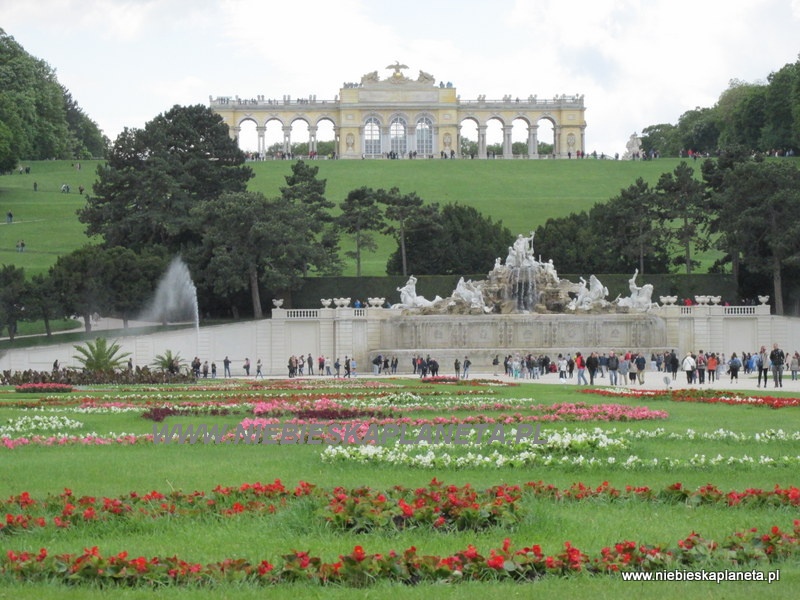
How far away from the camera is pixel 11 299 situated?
4756 cm

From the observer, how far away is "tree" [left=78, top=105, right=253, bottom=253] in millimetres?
59188

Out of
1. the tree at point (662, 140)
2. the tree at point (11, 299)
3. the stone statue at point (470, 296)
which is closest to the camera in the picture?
the tree at point (11, 299)

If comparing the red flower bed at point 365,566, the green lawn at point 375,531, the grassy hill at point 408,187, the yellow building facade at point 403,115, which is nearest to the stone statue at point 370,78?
the yellow building facade at point 403,115

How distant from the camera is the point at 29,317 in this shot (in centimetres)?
4838

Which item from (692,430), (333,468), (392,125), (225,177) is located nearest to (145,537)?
(333,468)

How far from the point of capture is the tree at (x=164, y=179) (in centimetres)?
5919

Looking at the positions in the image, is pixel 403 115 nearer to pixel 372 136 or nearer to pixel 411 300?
pixel 372 136

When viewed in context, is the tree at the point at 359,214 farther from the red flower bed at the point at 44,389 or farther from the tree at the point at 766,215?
the red flower bed at the point at 44,389

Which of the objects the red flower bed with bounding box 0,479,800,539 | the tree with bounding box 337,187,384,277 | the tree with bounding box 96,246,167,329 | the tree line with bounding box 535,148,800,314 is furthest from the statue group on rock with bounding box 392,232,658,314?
the red flower bed with bounding box 0,479,800,539

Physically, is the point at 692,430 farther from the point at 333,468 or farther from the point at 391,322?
the point at 391,322

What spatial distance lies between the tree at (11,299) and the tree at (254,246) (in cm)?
821

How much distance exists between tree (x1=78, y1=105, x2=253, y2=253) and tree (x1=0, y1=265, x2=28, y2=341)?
30.4 ft

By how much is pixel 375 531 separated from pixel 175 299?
45076mm

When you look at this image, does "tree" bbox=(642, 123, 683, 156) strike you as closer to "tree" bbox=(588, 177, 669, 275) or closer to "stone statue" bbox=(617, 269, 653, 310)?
"tree" bbox=(588, 177, 669, 275)
